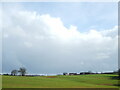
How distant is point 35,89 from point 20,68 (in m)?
89.1

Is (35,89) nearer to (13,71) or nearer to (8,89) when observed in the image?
(8,89)

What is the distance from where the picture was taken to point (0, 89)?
117ft

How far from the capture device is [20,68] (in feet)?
408

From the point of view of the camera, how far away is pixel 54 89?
129 ft

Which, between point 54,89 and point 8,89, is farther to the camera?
point 54,89

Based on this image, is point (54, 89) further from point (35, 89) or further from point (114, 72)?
point (114, 72)

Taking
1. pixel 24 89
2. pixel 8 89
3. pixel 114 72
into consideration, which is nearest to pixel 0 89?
pixel 8 89

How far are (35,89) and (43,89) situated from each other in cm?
176

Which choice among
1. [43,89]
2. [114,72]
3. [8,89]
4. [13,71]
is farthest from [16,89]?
[114,72]

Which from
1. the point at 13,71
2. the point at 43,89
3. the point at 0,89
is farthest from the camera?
the point at 13,71

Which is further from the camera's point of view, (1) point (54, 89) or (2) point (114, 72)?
(2) point (114, 72)

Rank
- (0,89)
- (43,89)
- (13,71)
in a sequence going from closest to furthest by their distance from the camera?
(0,89)
(43,89)
(13,71)

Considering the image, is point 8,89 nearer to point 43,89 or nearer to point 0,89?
point 0,89

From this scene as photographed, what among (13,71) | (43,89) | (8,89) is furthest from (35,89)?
(13,71)
